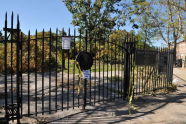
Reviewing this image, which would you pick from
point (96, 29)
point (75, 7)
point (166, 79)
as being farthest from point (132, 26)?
point (166, 79)

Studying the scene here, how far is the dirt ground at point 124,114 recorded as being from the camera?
15.9 feet

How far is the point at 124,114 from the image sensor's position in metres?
5.39

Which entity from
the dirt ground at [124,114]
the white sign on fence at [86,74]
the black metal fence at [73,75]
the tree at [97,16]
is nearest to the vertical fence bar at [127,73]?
the black metal fence at [73,75]

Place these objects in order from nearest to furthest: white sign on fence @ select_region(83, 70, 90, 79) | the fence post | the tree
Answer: white sign on fence @ select_region(83, 70, 90, 79) → the fence post → the tree

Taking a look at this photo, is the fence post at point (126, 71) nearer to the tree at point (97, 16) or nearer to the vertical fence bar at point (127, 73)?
the vertical fence bar at point (127, 73)

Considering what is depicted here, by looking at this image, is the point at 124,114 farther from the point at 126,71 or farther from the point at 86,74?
the point at 126,71

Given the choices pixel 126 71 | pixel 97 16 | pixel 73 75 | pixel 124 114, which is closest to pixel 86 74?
pixel 73 75

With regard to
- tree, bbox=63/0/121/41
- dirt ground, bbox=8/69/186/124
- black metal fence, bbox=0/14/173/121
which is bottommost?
dirt ground, bbox=8/69/186/124

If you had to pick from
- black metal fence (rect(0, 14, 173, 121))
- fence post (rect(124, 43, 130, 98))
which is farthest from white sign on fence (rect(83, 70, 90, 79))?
fence post (rect(124, 43, 130, 98))

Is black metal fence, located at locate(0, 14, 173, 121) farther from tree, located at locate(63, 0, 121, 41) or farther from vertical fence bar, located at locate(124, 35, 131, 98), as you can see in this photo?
tree, located at locate(63, 0, 121, 41)

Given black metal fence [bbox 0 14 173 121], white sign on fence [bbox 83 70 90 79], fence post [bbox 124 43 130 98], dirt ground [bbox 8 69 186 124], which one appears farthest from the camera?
fence post [bbox 124 43 130 98]

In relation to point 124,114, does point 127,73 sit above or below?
above

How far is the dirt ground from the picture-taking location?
4.84m

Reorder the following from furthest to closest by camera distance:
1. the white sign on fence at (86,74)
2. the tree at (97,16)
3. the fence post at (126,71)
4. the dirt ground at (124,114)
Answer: the tree at (97,16), the fence post at (126,71), the white sign on fence at (86,74), the dirt ground at (124,114)
